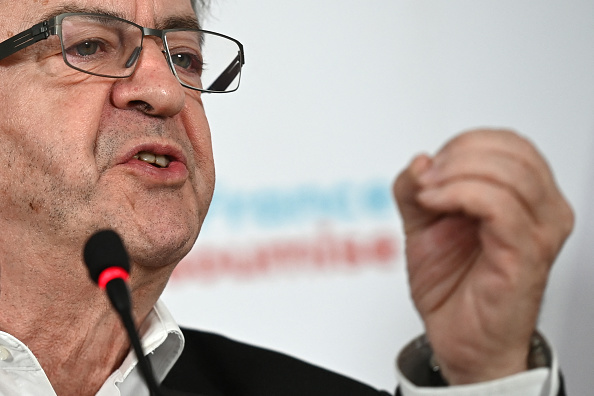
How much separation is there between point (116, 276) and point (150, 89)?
25.2 inches

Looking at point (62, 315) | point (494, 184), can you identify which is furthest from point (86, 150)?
point (494, 184)

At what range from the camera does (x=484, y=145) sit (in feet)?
3.48

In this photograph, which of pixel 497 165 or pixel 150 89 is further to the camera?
pixel 150 89

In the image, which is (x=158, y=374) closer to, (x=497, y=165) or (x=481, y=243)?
(x=481, y=243)

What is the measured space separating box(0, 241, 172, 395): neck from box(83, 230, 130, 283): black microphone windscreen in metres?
0.54

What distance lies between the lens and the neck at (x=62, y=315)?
1.63 meters

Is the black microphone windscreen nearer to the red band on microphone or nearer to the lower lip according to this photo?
the red band on microphone

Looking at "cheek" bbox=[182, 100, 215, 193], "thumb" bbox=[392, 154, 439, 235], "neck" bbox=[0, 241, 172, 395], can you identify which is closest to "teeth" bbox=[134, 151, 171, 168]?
"cheek" bbox=[182, 100, 215, 193]

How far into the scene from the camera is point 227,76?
6.57ft

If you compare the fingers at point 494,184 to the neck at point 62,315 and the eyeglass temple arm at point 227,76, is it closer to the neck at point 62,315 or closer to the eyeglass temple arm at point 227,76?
the neck at point 62,315

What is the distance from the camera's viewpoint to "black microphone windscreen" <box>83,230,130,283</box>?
1.07m

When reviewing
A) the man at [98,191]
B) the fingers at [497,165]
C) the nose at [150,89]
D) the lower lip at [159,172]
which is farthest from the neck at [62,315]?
the fingers at [497,165]

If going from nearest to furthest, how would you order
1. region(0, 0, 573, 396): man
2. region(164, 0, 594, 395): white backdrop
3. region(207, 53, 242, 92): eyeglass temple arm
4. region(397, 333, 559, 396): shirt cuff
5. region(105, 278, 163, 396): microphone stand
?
region(105, 278, 163, 396): microphone stand
region(397, 333, 559, 396): shirt cuff
region(0, 0, 573, 396): man
region(207, 53, 242, 92): eyeglass temple arm
region(164, 0, 594, 395): white backdrop

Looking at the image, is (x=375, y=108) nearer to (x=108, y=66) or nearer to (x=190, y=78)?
(x=190, y=78)
